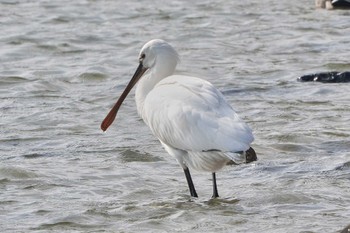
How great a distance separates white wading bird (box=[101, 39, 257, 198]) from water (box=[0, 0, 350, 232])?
0.35m

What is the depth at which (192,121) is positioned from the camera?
8.29m

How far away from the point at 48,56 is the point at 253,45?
2.71m

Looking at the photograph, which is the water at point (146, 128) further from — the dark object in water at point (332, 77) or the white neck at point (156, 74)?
the white neck at point (156, 74)

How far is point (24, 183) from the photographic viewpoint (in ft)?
30.0

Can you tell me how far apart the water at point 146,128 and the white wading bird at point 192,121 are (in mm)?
350

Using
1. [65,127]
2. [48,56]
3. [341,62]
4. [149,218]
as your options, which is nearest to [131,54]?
[48,56]

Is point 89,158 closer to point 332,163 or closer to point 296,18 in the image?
point 332,163

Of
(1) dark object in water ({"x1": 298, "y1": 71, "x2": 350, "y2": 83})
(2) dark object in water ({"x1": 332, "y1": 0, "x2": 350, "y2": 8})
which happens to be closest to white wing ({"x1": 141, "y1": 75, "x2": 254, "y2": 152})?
(1) dark object in water ({"x1": 298, "y1": 71, "x2": 350, "y2": 83})

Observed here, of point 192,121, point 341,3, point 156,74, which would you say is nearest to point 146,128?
point 156,74

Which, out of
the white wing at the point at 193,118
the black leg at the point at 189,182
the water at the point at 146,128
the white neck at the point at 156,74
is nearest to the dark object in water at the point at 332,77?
the water at the point at 146,128

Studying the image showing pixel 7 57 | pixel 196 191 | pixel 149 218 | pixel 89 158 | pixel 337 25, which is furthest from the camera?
pixel 337 25

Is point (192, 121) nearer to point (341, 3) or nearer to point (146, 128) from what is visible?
point (146, 128)

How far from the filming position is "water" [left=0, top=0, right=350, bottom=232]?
8.11 meters

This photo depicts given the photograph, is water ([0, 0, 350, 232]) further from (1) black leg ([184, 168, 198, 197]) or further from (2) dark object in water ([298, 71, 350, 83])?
(2) dark object in water ([298, 71, 350, 83])
